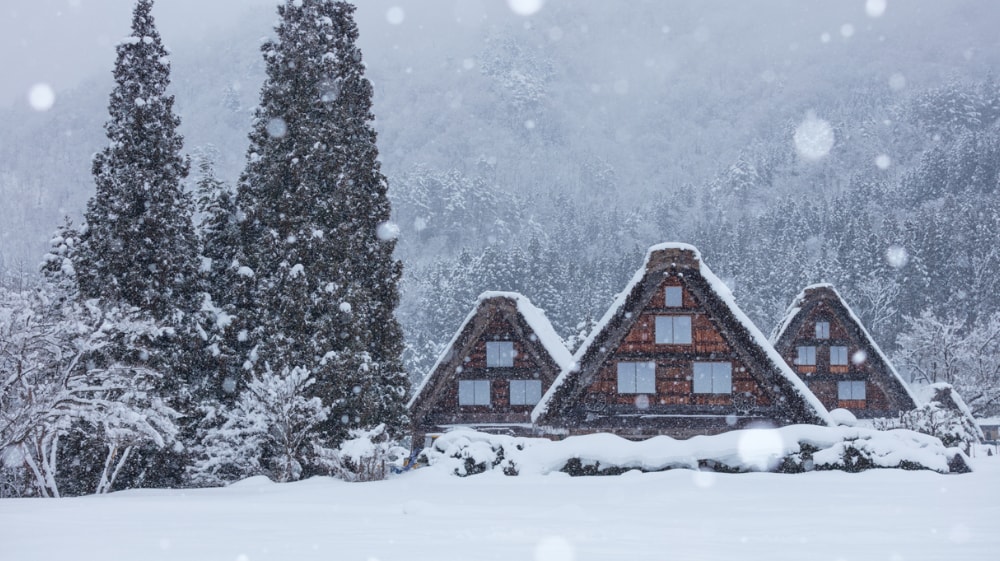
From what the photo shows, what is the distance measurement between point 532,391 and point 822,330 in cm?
1882

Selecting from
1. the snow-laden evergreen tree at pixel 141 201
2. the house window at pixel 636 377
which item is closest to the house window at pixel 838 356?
the house window at pixel 636 377

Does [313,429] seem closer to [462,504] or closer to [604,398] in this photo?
[604,398]

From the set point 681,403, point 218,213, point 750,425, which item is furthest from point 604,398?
point 218,213

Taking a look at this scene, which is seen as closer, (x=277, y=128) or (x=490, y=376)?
(x=277, y=128)

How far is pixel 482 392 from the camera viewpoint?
38.1m

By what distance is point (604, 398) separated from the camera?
29.5 meters

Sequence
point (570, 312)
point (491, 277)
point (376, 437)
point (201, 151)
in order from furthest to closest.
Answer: point (491, 277) → point (570, 312) → point (201, 151) → point (376, 437)

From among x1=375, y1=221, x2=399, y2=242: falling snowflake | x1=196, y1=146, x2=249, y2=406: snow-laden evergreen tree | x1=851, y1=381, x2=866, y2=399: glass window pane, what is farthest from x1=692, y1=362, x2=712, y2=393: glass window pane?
x1=851, y1=381, x2=866, y2=399: glass window pane

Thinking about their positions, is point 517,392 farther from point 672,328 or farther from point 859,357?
point 859,357

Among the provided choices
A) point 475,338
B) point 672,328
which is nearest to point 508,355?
point 475,338

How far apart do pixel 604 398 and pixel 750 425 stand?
4.70 m

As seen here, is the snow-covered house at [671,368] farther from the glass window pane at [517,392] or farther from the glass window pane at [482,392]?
the glass window pane at [482,392]

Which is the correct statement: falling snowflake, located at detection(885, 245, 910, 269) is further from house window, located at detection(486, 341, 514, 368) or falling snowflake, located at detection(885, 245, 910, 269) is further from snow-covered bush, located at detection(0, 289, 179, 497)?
snow-covered bush, located at detection(0, 289, 179, 497)

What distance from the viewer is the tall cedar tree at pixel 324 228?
25.1 m
